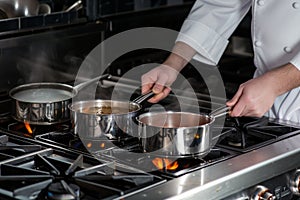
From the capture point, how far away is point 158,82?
1809mm

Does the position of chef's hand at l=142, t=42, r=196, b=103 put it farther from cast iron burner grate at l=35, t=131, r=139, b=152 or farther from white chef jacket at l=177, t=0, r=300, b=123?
cast iron burner grate at l=35, t=131, r=139, b=152

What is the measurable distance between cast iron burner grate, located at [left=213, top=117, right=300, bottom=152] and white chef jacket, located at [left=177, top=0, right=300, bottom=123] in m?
0.13

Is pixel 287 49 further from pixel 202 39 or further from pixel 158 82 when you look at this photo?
pixel 158 82

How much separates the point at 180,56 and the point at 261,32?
0.23 metres

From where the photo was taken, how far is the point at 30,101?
172cm

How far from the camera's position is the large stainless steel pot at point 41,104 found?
1.70 meters

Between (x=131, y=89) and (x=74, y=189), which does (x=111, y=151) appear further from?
(x=131, y=89)

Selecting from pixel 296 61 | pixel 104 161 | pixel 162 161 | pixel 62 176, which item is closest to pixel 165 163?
pixel 162 161

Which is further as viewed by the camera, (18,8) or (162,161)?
(18,8)

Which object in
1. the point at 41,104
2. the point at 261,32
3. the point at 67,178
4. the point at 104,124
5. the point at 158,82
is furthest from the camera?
the point at 261,32

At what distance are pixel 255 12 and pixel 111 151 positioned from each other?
64 centimetres

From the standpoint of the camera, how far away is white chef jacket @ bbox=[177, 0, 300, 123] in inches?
73.6

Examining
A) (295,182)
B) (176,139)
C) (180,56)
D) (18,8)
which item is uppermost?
(18,8)

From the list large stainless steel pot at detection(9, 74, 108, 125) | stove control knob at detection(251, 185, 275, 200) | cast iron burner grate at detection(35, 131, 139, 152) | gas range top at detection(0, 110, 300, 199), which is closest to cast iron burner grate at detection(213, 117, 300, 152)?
gas range top at detection(0, 110, 300, 199)
